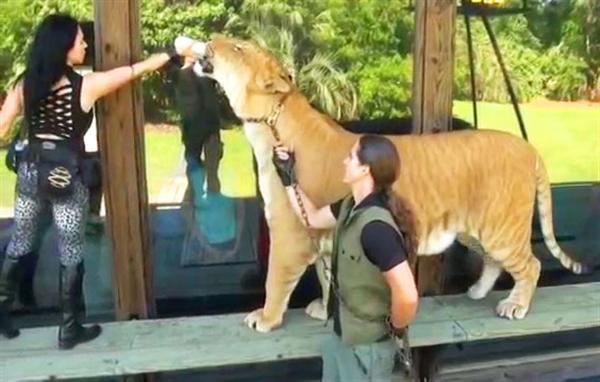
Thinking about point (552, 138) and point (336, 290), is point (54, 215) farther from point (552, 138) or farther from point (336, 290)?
point (552, 138)

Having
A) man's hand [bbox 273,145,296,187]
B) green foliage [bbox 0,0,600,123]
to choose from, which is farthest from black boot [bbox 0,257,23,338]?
green foliage [bbox 0,0,600,123]

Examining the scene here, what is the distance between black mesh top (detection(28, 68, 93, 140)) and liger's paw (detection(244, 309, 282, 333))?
993mm

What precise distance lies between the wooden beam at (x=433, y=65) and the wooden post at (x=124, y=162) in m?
1.14

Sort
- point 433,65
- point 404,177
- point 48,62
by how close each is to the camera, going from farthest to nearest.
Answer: point 433,65, point 404,177, point 48,62

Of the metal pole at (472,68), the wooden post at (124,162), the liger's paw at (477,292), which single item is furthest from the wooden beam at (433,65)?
the metal pole at (472,68)

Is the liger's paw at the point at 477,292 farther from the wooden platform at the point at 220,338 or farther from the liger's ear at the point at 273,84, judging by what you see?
the liger's ear at the point at 273,84

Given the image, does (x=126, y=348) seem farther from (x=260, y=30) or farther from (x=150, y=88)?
(x=260, y=30)

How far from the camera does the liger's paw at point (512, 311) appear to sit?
3680mm

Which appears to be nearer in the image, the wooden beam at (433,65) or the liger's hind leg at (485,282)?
the wooden beam at (433,65)

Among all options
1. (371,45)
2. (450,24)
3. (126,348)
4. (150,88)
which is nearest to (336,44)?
(371,45)

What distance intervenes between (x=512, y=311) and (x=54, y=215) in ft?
6.12

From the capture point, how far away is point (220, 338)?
3.50 meters

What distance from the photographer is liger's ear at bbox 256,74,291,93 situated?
3.34 metres

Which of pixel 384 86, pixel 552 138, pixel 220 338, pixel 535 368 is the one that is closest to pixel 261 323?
pixel 220 338
